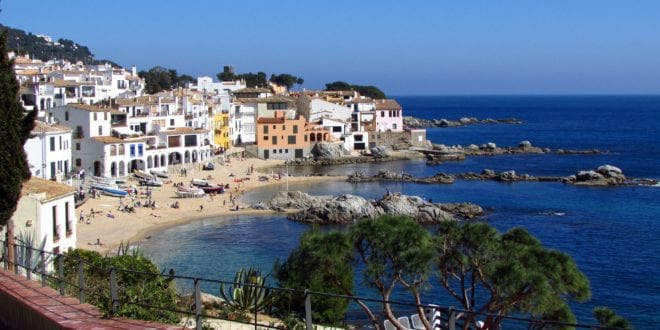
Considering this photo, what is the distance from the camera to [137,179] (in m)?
55.1

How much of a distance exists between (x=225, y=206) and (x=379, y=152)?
120 ft

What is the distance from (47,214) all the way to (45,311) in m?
13.6

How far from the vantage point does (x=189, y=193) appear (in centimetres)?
5112

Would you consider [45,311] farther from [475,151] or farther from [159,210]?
[475,151]

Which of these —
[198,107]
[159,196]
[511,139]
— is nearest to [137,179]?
[159,196]

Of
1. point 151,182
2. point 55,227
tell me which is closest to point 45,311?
point 55,227

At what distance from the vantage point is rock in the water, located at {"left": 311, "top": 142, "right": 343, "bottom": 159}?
79.0 m

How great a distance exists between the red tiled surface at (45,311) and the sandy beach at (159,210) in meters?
26.8

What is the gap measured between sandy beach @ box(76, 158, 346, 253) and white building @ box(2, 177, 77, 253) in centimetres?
1344

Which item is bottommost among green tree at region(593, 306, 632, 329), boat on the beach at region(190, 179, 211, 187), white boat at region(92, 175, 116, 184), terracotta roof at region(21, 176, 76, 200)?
boat on the beach at region(190, 179, 211, 187)

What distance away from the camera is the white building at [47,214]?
1984 cm

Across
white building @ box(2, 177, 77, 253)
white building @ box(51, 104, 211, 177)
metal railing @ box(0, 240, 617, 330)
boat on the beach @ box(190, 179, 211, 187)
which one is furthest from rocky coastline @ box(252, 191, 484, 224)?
white building @ box(2, 177, 77, 253)

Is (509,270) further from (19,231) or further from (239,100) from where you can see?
(239,100)

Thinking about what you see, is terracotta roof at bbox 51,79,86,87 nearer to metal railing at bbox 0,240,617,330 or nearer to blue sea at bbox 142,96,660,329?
blue sea at bbox 142,96,660,329
